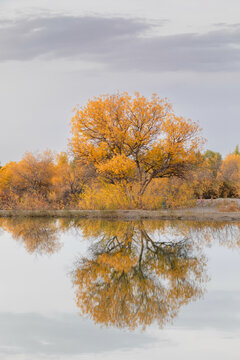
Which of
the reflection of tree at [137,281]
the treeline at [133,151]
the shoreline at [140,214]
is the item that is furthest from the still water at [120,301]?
the treeline at [133,151]

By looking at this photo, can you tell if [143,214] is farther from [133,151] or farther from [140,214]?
[133,151]

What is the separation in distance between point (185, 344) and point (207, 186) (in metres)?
18.8

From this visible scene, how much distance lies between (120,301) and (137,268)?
1.82 meters

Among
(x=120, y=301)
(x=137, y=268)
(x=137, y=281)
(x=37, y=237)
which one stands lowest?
(x=120, y=301)

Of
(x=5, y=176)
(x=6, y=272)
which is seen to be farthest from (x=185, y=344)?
(x=5, y=176)

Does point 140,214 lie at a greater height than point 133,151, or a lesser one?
lesser

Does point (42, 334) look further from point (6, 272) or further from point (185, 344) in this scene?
point (6, 272)

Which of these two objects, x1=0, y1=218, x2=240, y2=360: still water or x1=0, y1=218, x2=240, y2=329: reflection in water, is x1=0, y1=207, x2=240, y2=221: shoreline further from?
x1=0, y1=218, x2=240, y2=360: still water

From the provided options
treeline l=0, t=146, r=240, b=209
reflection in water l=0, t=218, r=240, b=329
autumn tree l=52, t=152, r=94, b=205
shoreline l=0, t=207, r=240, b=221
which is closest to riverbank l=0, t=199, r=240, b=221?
shoreline l=0, t=207, r=240, b=221

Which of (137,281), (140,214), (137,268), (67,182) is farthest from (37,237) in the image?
A: (67,182)

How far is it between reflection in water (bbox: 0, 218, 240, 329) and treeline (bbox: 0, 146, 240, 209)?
490 centimetres

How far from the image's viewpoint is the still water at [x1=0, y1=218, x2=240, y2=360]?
3.54 m

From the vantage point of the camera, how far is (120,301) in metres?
4.77

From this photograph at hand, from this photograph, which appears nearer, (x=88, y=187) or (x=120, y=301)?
(x=120, y=301)
